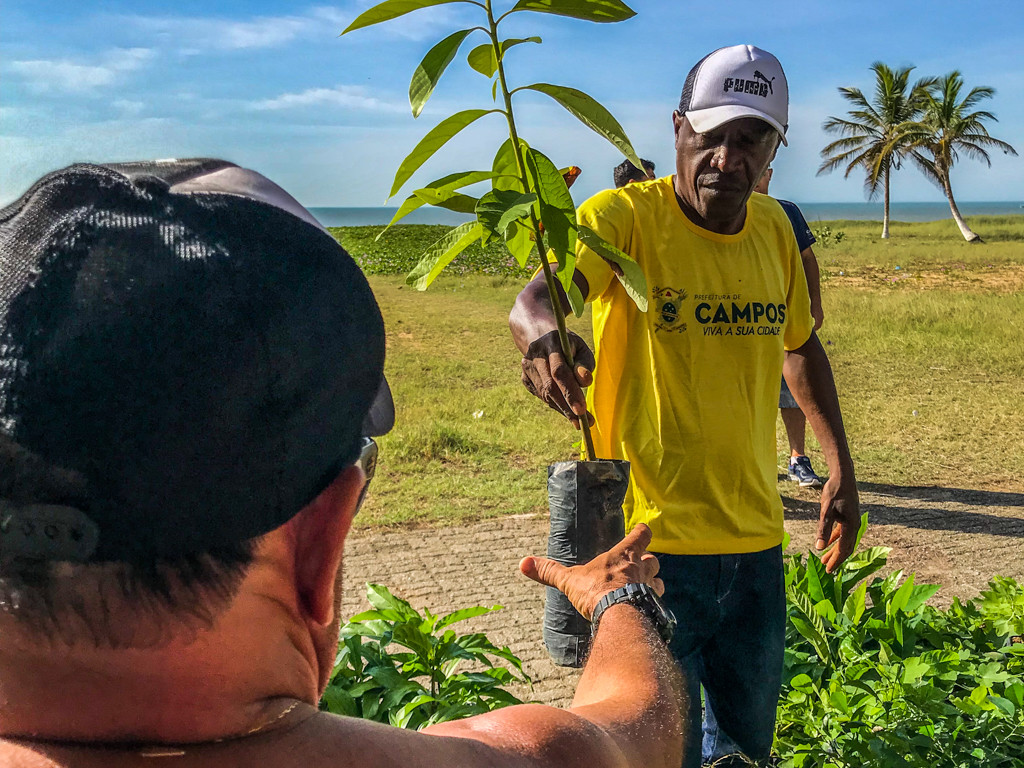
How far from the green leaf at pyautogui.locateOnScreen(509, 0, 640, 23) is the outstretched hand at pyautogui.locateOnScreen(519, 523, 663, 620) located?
0.89m

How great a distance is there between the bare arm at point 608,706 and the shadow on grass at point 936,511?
4.70m

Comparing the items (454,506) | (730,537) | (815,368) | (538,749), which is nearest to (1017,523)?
(454,506)

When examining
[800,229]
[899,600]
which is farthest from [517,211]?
[800,229]

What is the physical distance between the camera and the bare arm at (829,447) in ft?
9.23

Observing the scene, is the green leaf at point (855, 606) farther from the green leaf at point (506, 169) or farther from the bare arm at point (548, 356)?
the green leaf at point (506, 169)

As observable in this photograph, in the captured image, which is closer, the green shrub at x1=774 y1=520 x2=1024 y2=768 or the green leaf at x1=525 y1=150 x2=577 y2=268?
the green leaf at x1=525 y1=150 x2=577 y2=268

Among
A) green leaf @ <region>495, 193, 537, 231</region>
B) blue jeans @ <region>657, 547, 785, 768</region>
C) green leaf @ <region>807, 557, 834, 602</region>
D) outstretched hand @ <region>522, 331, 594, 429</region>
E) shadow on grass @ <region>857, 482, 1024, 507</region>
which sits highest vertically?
green leaf @ <region>495, 193, 537, 231</region>

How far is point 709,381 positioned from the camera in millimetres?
2471

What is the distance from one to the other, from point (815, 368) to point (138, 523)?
243 centimetres

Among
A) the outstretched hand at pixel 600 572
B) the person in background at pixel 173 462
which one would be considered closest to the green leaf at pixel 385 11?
the person in background at pixel 173 462

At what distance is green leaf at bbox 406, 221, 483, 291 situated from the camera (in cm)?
175

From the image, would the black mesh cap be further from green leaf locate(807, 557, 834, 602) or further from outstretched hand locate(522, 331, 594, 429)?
green leaf locate(807, 557, 834, 602)

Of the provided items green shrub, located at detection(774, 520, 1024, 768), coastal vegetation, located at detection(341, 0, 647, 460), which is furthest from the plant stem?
green shrub, located at detection(774, 520, 1024, 768)

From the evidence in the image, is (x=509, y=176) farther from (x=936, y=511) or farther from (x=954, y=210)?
(x=954, y=210)
